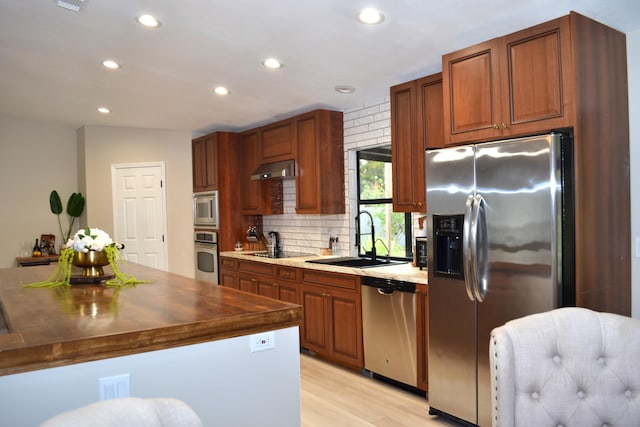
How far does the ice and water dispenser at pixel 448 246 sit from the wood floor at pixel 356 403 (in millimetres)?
960

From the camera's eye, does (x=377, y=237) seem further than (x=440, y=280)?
Yes

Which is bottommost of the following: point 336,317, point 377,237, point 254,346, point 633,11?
point 336,317

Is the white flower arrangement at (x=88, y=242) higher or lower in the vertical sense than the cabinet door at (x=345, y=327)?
higher

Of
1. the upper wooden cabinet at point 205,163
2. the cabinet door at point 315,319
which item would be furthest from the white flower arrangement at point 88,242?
the upper wooden cabinet at point 205,163

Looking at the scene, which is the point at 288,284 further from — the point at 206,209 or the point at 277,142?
the point at 206,209

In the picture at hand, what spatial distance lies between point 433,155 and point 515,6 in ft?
3.01

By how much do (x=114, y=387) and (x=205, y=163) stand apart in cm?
468

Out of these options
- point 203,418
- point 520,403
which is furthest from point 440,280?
point 203,418

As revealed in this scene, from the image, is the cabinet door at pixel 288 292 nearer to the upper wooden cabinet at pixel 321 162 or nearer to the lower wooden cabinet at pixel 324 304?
the lower wooden cabinet at pixel 324 304

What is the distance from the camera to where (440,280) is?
298cm

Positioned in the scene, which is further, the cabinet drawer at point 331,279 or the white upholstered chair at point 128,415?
the cabinet drawer at point 331,279

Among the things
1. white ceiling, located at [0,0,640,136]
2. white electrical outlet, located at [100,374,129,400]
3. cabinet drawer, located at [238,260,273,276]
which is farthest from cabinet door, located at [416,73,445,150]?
white electrical outlet, located at [100,374,129,400]

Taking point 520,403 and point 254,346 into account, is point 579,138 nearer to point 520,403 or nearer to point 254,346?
point 520,403

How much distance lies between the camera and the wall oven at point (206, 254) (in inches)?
232
